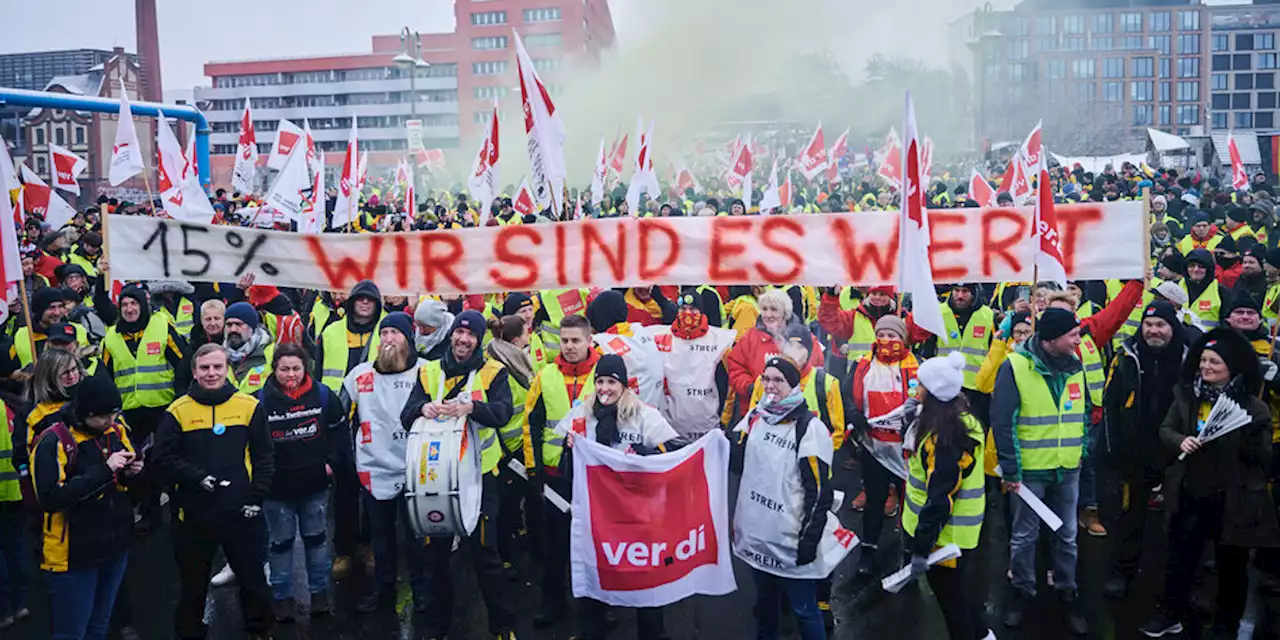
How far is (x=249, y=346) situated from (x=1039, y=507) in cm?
529

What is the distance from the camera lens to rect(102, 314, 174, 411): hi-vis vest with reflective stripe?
25.2 ft

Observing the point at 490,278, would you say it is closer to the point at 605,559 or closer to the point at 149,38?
the point at 605,559

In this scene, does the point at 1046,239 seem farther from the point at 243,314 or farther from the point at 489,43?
the point at 489,43

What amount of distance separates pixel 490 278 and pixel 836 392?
2.62m

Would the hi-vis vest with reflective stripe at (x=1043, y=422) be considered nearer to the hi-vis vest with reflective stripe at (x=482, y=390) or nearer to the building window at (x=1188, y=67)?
the hi-vis vest with reflective stripe at (x=482, y=390)

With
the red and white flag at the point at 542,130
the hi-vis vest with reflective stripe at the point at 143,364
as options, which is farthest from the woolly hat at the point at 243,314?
the red and white flag at the point at 542,130

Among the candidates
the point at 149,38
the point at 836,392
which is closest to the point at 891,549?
the point at 836,392

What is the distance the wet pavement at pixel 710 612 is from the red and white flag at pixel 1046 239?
6.91 feet

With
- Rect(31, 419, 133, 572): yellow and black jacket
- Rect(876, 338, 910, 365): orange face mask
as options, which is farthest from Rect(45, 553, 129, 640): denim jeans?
Rect(876, 338, 910, 365): orange face mask

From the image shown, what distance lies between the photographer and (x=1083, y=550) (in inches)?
281

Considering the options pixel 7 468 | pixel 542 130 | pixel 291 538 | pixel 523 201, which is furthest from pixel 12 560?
pixel 523 201

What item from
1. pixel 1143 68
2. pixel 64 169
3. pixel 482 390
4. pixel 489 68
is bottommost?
pixel 482 390

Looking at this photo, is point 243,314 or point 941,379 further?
point 243,314

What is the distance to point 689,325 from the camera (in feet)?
23.3
